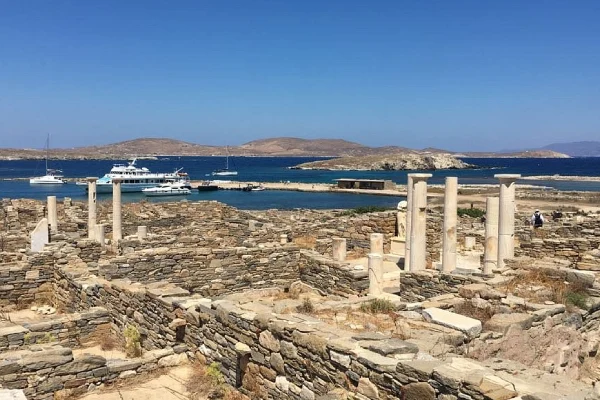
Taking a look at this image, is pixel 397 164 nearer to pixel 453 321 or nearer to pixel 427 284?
pixel 427 284

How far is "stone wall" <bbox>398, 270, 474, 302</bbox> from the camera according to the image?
10.7 meters

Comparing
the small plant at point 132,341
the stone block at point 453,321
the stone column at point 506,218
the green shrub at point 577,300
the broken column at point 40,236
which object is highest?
the stone column at point 506,218

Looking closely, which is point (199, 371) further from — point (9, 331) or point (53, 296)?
point (53, 296)

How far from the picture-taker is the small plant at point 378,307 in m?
8.48

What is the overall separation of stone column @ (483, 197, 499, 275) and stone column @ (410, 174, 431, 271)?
63.4 inches

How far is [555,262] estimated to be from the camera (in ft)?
37.2

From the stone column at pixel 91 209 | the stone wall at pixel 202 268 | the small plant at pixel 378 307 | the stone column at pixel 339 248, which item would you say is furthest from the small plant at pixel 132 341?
the stone column at pixel 91 209

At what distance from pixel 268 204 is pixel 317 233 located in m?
42.7

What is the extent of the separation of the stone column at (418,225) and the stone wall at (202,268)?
3.69m

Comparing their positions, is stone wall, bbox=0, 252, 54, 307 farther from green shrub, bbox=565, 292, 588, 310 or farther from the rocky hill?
the rocky hill

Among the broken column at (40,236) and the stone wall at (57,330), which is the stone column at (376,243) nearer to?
the stone wall at (57,330)

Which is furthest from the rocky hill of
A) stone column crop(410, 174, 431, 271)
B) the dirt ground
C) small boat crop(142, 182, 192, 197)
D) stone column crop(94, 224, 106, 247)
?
the dirt ground

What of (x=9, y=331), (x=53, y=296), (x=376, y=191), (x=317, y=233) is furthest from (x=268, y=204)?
(x=9, y=331)

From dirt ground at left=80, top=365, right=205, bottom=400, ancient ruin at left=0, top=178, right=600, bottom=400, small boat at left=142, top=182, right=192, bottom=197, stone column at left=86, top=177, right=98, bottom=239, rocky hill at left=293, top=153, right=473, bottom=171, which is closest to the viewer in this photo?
ancient ruin at left=0, top=178, right=600, bottom=400
